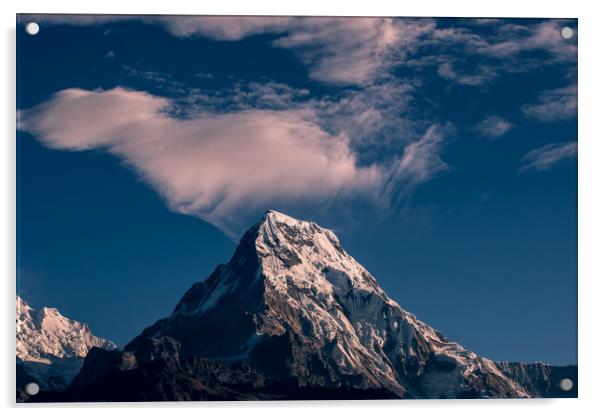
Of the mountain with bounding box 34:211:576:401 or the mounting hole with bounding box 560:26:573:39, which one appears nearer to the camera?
the mountain with bounding box 34:211:576:401

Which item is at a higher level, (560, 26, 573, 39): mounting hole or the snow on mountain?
(560, 26, 573, 39): mounting hole

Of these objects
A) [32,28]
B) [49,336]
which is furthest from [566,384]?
[32,28]

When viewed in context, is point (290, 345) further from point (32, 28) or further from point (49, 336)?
point (32, 28)

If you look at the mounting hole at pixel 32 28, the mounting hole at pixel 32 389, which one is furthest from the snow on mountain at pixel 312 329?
the mounting hole at pixel 32 28

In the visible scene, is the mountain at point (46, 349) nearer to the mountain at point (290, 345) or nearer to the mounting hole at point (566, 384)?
the mountain at point (290, 345)

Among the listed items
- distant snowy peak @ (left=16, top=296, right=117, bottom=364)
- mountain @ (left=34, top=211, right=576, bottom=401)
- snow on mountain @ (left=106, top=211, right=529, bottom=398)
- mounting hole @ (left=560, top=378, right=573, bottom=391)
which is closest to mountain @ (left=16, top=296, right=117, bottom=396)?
distant snowy peak @ (left=16, top=296, right=117, bottom=364)

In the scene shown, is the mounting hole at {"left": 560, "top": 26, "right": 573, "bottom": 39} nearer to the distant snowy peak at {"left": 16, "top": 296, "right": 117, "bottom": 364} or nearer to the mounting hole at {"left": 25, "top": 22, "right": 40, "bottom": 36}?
the mounting hole at {"left": 25, "top": 22, "right": 40, "bottom": 36}
